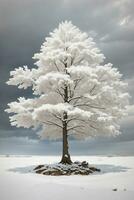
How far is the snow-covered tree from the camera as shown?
52.1 feet

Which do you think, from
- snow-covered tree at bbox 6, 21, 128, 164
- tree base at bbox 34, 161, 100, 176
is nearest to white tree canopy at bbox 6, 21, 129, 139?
snow-covered tree at bbox 6, 21, 128, 164

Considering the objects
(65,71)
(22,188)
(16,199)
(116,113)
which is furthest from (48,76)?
(16,199)

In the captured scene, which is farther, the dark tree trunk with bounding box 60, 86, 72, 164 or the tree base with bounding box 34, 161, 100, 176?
the dark tree trunk with bounding box 60, 86, 72, 164

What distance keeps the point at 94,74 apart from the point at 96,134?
294 centimetres

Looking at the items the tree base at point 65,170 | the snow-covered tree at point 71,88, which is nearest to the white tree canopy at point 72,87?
the snow-covered tree at point 71,88

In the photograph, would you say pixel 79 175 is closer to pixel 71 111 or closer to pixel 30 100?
pixel 71 111

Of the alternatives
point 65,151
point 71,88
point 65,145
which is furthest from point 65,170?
point 71,88

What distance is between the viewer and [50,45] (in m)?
16.7

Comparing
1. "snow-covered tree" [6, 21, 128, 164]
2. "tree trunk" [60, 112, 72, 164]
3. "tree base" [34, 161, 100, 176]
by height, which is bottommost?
"tree base" [34, 161, 100, 176]

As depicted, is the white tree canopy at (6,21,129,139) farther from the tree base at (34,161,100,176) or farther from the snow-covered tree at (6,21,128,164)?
the tree base at (34,161,100,176)

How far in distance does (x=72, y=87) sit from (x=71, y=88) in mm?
65

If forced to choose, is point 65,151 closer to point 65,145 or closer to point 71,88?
point 65,145

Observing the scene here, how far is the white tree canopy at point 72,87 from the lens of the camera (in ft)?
52.1

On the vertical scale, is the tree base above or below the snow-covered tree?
below
